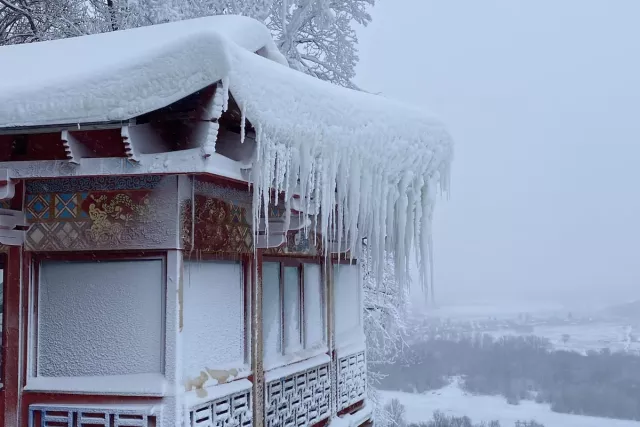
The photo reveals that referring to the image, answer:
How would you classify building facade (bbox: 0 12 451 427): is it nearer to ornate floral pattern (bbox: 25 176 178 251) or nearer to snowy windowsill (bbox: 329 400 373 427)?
ornate floral pattern (bbox: 25 176 178 251)

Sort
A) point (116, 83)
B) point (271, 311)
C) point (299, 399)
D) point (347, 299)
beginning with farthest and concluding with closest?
1. point (347, 299)
2. point (299, 399)
3. point (271, 311)
4. point (116, 83)

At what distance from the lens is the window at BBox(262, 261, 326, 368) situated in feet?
22.9

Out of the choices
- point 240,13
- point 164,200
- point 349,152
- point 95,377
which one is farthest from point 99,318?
point 240,13

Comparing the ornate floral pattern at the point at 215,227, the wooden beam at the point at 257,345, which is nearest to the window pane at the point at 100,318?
the ornate floral pattern at the point at 215,227

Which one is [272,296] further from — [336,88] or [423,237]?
[336,88]

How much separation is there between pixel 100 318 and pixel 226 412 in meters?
1.22

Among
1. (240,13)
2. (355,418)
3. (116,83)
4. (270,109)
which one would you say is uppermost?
(240,13)

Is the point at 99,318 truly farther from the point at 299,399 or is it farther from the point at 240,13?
the point at 240,13

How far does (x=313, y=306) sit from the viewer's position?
8.23m

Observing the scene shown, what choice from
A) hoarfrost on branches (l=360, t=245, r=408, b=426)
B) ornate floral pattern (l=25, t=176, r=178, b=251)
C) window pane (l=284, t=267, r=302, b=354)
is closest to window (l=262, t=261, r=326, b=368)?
window pane (l=284, t=267, r=302, b=354)

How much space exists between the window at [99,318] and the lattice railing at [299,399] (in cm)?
157

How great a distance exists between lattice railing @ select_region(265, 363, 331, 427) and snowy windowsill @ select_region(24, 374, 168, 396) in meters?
1.51

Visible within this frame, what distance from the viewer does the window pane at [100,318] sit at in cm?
539

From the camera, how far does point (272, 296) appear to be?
7.13 metres
